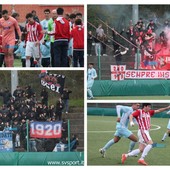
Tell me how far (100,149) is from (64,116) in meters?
0.66

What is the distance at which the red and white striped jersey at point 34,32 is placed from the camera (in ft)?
31.9

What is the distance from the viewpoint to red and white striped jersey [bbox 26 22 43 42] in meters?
9.73

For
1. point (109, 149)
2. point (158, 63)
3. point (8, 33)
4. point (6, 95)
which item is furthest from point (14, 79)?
point (158, 63)

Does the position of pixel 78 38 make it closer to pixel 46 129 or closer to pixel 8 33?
pixel 8 33

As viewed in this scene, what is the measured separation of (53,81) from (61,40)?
1.85 feet

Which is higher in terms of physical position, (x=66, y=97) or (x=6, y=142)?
(x=66, y=97)

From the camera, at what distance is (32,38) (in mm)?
9836

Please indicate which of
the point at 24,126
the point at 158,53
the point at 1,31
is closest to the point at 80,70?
the point at 24,126

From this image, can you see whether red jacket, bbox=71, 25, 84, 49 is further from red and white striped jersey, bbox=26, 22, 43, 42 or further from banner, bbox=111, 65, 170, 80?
banner, bbox=111, 65, 170, 80

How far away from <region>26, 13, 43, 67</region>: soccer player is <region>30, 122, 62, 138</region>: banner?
3.76 ft

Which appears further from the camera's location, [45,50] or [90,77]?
[45,50]

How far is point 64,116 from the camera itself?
359 inches

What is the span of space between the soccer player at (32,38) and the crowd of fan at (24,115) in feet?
2.62

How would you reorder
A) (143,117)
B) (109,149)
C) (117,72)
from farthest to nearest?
1. (117,72)
2. (109,149)
3. (143,117)
